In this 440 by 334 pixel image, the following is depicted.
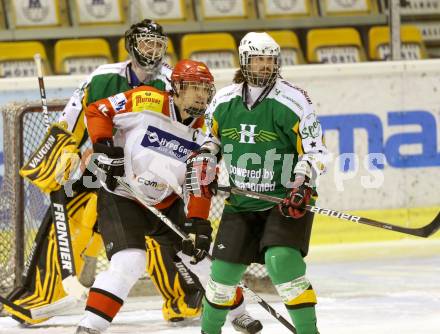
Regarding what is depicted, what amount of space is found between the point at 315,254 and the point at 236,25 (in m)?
2.82

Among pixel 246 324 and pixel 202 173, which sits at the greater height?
pixel 202 173

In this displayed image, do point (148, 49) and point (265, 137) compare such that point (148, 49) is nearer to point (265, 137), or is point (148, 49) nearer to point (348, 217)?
point (265, 137)

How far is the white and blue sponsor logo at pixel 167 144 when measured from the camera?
4.16m

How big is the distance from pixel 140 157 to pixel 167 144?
111 mm

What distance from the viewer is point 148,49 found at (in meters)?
4.48

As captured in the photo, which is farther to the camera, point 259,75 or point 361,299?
point 361,299

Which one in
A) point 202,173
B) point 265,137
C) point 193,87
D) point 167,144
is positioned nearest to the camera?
point 265,137

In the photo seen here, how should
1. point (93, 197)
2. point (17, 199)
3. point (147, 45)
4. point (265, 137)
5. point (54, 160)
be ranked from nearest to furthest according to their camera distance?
point (265, 137)
point (147, 45)
point (54, 160)
point (93, 197)
point (17, 199)

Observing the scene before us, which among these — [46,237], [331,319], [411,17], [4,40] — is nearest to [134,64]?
[46,237]

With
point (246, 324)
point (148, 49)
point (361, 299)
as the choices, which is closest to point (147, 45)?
point (148, 49)

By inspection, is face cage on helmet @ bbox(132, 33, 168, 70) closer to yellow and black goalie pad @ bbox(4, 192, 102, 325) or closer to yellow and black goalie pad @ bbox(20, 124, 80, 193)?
yellow and black goalie pad @ bbox(20, 124, 80, 193)

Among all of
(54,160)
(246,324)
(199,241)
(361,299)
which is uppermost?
(54,160)

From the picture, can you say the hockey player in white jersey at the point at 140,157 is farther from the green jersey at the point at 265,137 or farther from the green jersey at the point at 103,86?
the green jersey at the point at 103,86

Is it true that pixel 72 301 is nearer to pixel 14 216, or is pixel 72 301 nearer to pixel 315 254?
pixel 14 216
